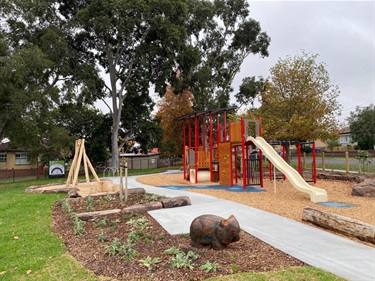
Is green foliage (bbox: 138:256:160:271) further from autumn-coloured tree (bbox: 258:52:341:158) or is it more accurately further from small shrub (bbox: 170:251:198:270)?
autumn-coloured tree (bbox: 258:52:341:158)

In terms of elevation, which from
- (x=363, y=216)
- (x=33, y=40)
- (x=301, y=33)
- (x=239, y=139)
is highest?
(x=33, y=40)

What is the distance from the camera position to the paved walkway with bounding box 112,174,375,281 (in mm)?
3795

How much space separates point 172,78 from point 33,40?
1008 cm

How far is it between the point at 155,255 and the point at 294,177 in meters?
7.65

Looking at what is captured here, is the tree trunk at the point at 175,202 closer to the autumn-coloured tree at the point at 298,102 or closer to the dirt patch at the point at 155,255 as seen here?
the dirt patch at the point at 155,255

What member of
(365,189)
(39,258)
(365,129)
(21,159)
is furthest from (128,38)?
(365,129)

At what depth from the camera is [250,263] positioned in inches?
152

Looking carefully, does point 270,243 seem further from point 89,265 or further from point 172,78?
point 172,78

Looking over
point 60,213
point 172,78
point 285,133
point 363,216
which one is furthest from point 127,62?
point 363,216

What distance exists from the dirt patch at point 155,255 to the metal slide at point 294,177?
15.7 ft

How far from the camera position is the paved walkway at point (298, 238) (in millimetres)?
3795

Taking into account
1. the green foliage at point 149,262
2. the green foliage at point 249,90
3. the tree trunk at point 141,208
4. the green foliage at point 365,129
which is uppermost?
the green foliage at point 249,90

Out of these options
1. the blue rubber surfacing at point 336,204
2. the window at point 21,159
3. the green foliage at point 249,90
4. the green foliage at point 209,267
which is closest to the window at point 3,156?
the window at point 21,159

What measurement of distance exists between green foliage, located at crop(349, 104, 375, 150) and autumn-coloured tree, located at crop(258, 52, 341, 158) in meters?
25.7
